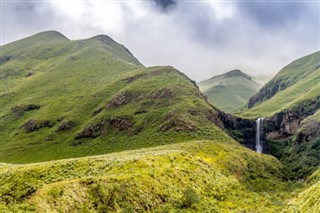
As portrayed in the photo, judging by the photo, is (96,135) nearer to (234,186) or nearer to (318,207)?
(234,186)

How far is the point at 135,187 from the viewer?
55688mm

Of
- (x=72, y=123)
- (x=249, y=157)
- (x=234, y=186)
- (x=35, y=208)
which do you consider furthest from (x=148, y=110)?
(x=35, y=208)

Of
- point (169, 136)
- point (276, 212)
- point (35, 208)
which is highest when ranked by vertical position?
point (169, 136)

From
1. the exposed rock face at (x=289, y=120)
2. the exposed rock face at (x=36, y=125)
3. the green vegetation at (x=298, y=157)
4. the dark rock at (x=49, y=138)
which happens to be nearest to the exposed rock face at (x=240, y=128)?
the exposed rock face at (x=289, y=120)

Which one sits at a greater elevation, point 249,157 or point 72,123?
point 72,123

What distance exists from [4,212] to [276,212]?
45925 mm

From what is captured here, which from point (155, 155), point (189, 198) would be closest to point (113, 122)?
point (155, 155)

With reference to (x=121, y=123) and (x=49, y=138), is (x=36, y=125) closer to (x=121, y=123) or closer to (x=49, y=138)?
(x=49, y=138)

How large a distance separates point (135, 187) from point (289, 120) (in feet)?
463

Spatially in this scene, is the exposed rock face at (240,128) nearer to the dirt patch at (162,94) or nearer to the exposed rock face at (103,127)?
the dirt patch at (162,94)

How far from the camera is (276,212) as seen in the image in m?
63.8

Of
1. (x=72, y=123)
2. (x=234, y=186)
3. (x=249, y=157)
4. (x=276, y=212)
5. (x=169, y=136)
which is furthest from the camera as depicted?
(x=72, y=123)

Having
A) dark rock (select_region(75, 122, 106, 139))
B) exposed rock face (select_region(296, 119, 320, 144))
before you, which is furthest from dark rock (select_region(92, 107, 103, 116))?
exposed rock face (select_region(296, 119, 320, 144))

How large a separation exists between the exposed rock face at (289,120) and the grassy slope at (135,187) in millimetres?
86832
